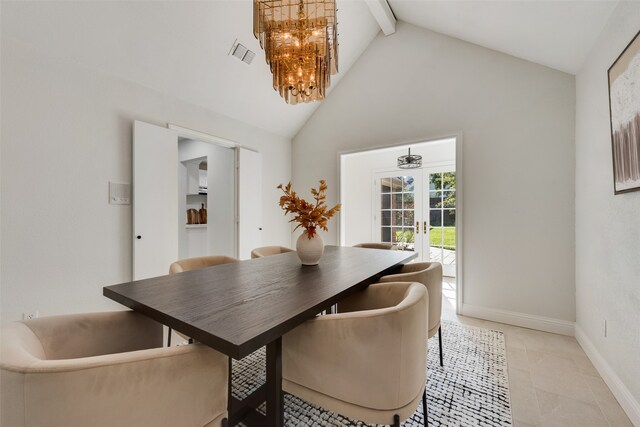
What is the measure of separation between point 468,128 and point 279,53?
2329mm

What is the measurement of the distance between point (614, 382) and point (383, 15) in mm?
3978

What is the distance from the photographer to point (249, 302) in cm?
111

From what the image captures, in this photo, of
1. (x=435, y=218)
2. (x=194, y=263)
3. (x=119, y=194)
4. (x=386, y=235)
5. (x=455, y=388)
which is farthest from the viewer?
(x=386, y=235)

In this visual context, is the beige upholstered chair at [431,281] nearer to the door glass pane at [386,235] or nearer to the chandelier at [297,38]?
the chandelier at [297,38]

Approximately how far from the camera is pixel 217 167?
419cm

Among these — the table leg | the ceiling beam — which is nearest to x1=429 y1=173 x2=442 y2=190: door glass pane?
the ceiling beam

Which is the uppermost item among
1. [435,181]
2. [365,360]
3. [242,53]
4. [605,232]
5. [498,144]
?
[242,53]

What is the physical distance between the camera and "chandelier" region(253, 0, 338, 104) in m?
1.91

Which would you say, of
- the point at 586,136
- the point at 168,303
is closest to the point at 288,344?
the point at 168,303

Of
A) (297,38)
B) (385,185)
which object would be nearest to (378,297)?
(297,38)

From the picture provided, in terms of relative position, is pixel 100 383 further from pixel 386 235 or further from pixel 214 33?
pixel 386 235

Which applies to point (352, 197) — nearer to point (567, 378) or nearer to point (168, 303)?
point (567, 378)

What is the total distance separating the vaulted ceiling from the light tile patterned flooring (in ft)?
8.14

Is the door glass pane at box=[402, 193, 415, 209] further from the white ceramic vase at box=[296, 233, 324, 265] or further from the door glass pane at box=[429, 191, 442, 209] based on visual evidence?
the white ceramic vase at box=[296, 233, 324, 265]
